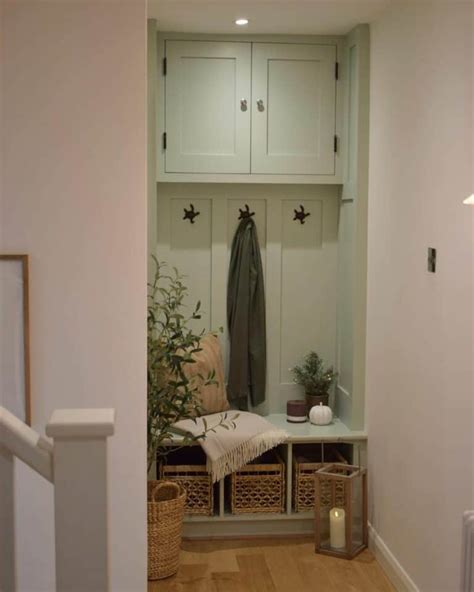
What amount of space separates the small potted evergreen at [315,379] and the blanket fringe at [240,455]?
1.54ft

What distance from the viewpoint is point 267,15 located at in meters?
3.92

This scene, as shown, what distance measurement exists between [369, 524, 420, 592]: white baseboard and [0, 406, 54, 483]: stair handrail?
235 cm

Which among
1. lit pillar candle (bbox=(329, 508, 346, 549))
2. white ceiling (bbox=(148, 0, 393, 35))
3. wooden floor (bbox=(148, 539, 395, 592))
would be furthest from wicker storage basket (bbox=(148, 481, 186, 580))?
white ceiling (bbox=(148, 0, 393, 35))


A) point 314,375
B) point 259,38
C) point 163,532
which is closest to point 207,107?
point 259,38

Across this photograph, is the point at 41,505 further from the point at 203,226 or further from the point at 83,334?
the point at 203,226

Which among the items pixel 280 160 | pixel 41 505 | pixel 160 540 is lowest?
pixel 160 540

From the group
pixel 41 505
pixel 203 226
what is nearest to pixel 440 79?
pixel 203 226

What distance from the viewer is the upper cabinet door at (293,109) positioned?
4.31 m

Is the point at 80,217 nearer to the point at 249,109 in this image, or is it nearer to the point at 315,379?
the point at 249,109

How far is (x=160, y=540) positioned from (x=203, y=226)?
165 cm

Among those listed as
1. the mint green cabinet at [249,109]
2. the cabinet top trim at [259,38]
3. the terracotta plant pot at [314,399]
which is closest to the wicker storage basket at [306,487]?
the terracotta plant pot at [314,399]

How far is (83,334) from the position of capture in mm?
2998

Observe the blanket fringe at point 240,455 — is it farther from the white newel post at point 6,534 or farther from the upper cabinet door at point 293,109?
the white newel post at point 6,534

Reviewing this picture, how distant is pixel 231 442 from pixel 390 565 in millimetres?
906
